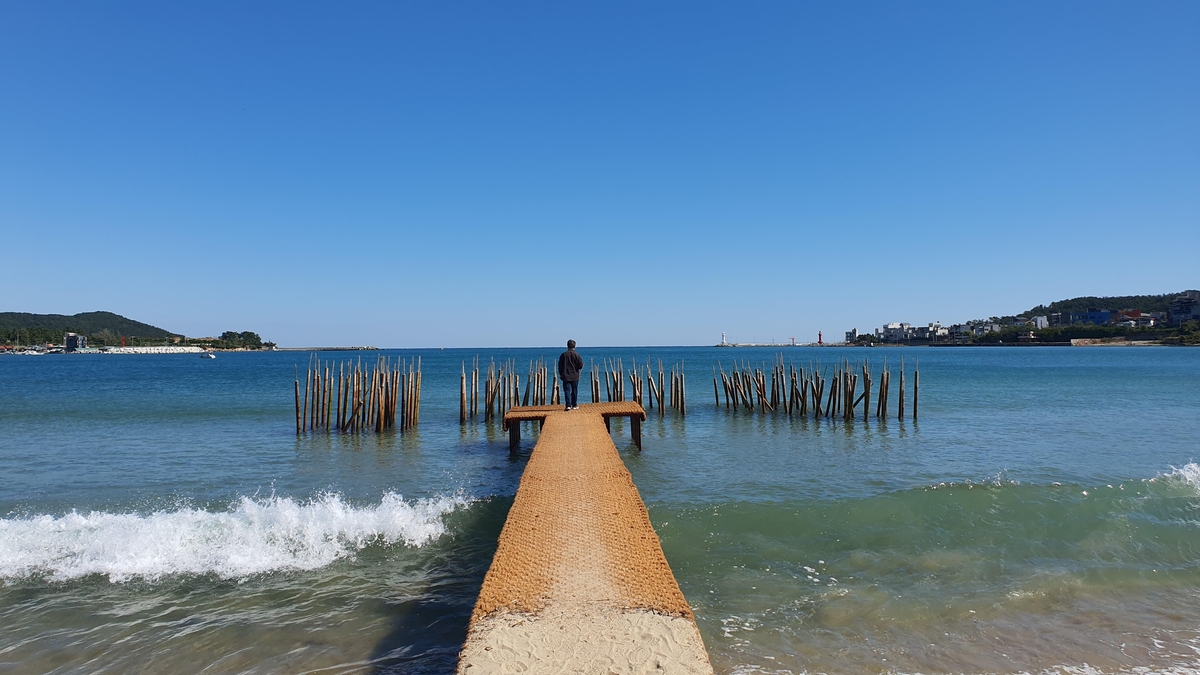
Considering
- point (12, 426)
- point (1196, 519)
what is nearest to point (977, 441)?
A: point (1196, 519)

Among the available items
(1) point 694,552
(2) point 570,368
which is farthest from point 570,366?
(1) point 694,552

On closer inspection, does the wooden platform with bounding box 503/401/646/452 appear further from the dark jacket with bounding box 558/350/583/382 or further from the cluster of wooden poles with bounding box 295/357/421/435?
the cluster of wooden poles with bounding box 295/357/421/435

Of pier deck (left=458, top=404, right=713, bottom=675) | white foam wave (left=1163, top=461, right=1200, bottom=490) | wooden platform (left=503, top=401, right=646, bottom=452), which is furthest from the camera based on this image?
wooden platform (left=503, top=401, right=646, bottom=452)

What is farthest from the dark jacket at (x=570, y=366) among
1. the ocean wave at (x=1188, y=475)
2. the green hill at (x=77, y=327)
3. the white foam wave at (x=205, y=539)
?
the green hill at (x=77, y=327)

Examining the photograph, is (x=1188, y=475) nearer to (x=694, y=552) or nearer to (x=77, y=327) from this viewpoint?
(x=694, y=552)

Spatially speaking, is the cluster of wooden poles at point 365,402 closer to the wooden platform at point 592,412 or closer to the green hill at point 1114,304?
the wooden platform at point 592,412

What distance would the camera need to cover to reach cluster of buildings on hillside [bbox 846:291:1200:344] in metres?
122

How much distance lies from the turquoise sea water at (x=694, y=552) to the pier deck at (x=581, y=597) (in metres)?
0.94

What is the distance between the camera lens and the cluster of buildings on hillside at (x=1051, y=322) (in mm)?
122375

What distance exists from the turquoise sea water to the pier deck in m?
0.94

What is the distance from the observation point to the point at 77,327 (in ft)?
537

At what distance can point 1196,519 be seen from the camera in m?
8.77

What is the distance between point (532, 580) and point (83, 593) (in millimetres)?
5127

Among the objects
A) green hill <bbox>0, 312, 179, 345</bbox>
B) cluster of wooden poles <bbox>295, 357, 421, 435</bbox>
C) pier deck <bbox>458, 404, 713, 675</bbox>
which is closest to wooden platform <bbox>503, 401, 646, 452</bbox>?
cluster of wooden poles <bbox>295, 357, 421, 435</bbox>
